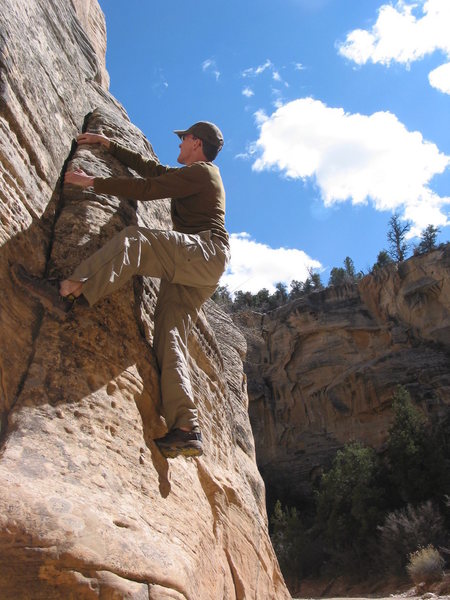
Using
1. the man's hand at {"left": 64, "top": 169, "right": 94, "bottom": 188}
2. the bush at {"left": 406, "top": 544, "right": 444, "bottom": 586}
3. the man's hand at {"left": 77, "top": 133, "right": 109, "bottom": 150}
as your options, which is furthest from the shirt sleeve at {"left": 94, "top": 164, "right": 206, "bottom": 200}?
the bush at {"left": 406, "top": 544, "right": 444, "bottom": 586}

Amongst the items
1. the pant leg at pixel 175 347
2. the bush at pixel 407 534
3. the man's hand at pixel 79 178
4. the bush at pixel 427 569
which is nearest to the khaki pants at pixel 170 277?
the pant leg at pixel 175 347

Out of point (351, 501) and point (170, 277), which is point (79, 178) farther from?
point (351, 501)

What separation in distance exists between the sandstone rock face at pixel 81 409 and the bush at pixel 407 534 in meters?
16.8

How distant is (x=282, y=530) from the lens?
89.3 ft

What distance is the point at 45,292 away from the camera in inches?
141

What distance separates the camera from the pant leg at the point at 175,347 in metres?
3.84

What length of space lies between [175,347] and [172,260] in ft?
1.88

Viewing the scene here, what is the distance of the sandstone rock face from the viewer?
107 inches

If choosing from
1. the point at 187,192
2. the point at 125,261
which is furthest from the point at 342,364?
the point at 125,261

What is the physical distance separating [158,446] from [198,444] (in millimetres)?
273

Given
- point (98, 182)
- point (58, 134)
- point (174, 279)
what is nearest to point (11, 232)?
point (98, 182)

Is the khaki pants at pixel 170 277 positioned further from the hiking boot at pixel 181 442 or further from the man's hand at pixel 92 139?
the man's hand at pixel 92 139

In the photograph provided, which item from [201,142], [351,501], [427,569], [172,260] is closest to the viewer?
[172,260]

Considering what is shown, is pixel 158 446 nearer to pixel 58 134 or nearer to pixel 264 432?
pixel 58 134
